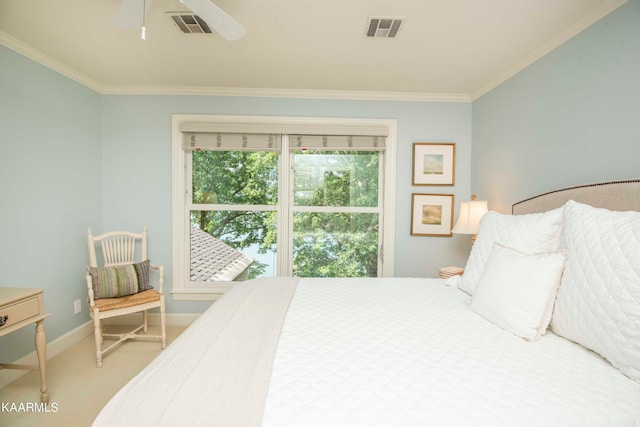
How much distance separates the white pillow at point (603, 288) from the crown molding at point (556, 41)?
1.27 m

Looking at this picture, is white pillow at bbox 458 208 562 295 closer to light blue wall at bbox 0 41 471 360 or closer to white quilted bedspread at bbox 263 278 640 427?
white quilted bedspread at bbox 263 278 640 427

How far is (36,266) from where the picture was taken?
229cm

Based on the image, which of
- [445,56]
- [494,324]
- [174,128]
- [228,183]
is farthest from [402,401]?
[174,128]

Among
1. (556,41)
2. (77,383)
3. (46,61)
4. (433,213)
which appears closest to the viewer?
(556,41)

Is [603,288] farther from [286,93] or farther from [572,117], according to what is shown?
[286,93]

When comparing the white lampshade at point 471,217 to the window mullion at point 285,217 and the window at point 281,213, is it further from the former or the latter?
the window mullion at point 285,217

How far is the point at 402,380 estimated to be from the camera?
0.89 meters

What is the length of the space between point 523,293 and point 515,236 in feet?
1.26

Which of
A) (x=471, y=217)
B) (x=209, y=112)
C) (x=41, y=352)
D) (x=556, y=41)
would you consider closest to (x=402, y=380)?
(x=471, y=217)

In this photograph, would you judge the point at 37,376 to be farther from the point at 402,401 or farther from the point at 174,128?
the point at 402,401

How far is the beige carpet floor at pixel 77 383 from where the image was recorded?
1.73 meters

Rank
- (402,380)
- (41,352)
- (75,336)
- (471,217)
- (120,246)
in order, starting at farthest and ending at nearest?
(120,246) → (75,336) → (471,217) → (41,352) → (402,380)

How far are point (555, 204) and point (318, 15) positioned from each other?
6.26 feet

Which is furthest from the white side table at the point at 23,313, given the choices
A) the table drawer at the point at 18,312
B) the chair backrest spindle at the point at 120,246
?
the chair backrest spindle at the point at 120,246
